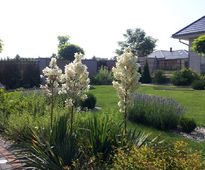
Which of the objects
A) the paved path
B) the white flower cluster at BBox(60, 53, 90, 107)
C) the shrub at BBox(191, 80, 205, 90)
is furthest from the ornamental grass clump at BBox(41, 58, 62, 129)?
the shrub at BBox(191, 80, 205, 90)

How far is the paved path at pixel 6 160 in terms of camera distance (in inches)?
237

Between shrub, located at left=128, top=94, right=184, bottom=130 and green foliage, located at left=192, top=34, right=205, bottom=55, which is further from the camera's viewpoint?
green foliage, located at left=192, top=34, right=205, bottom=55

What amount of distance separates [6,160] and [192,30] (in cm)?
2710

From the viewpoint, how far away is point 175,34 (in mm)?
33531

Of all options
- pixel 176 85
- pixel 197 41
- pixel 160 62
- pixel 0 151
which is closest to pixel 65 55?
pixel 160 62

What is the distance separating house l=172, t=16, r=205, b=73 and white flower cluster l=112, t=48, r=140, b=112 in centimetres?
2566

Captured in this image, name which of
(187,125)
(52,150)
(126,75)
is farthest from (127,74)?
(187,125)

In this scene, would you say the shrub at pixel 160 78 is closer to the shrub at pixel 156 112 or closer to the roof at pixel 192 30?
the roof at pixel 192 30

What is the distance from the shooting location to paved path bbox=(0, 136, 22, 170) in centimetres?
602

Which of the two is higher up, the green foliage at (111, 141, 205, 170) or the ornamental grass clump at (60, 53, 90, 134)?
the ornamental grass clump at (60, 53, 90, 134)

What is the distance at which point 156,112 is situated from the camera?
10.5 meters

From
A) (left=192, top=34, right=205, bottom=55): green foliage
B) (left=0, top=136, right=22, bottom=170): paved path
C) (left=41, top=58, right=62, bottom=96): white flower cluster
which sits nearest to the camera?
(left=0, top=136, right=22, bottom=170): paved path

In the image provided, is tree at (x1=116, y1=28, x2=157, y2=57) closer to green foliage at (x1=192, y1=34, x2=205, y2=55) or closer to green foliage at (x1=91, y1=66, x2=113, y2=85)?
green foliage at (x1=91, y1=66, x2=113, y2=85)

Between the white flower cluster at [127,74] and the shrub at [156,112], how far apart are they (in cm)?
447
